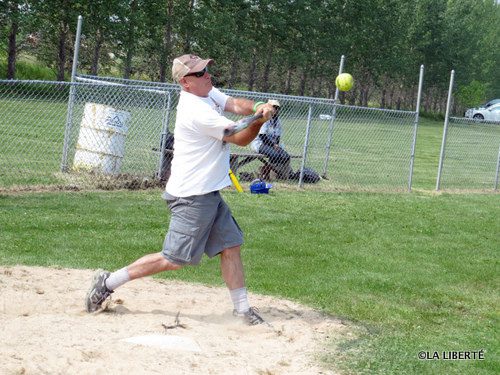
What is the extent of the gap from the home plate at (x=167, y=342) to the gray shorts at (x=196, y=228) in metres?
0.59

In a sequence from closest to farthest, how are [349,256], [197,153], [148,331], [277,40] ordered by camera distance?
[148,331], [197,153], [349,256], [277,40]

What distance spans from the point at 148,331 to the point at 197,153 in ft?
4.03

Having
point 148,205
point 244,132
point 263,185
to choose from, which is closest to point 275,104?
point 244,132

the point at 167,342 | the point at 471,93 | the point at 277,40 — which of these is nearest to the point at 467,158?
the point at 167,342

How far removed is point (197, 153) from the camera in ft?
19.2

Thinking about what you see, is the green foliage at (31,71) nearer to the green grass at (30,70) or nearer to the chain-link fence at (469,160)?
the green grass at (30,70)

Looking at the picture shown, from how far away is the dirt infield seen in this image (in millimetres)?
5059

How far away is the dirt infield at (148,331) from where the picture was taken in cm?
506

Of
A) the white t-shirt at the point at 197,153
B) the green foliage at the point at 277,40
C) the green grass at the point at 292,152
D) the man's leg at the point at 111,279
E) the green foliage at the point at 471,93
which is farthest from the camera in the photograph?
the green foliage at the point at 471,93

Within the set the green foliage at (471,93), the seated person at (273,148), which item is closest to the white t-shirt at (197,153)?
the seated person at (273,148)

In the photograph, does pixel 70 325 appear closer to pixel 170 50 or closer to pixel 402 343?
pixel 402 343

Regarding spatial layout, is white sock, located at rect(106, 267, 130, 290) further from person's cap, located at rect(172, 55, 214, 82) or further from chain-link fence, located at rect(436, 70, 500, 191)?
chain-link fence, located at rect(436, 70, 500, 191)

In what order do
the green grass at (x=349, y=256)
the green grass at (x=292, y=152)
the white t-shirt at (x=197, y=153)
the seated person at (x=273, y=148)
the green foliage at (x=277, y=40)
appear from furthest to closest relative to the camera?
the green foliage at (x=277, y=40) → the seated person at (x=273, y=148) → the green grass at (x=292, y=152) → the green grass at (x=349, y=256) → the white t-shirt at (x=197, y=153)

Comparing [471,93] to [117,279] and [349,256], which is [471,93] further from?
[117,279]
